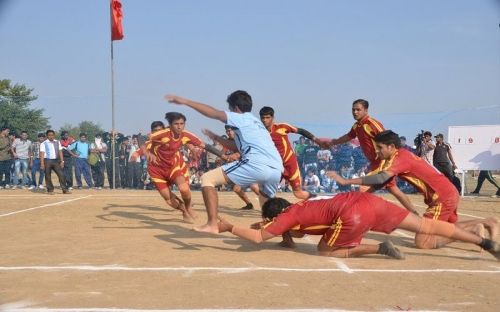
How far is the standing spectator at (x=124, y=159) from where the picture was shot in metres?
19.7

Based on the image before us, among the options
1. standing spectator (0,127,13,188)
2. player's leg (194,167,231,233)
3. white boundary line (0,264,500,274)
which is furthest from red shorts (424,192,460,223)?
standing spectator (0,127,13,188)

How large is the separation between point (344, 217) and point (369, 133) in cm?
306

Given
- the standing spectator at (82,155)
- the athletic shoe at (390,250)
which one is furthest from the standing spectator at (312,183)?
the athletic shoe at (390,250)

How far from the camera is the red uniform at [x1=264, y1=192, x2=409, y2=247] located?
5.66 m

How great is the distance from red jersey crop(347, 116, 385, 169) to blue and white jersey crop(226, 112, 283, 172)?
251cm

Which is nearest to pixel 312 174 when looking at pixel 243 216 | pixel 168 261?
pixel 243 216

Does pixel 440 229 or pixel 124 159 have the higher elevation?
pixel 124 159

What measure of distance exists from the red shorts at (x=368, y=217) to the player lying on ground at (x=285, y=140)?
3.77 meters

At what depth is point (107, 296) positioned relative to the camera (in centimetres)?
429

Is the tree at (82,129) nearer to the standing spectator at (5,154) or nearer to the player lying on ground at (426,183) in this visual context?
the standing spectator at (5,154)

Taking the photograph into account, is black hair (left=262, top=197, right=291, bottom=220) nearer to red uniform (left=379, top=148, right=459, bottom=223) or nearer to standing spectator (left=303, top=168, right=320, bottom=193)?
red uniform (left=379, top=148, right=459, bottom=223)

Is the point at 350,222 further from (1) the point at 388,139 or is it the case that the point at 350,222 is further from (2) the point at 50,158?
(2) the point at 50,158

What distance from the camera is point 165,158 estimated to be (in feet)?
31.9

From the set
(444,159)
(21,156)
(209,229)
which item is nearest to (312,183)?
(444,159)
